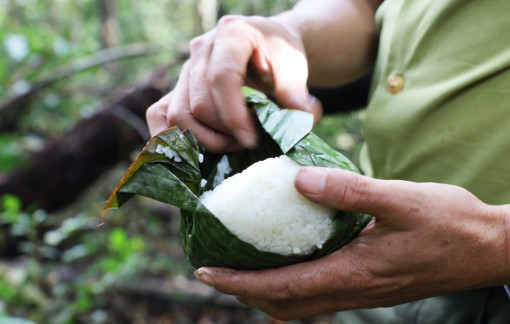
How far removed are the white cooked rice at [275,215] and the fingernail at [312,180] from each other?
0.09 m

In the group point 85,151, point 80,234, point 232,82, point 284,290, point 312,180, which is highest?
point 232,82

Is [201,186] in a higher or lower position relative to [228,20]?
lower

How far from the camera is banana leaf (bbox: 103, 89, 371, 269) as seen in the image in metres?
0.92

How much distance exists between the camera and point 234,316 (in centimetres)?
286

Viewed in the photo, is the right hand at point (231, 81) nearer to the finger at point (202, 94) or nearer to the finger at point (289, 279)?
the finger at point (202, 94)

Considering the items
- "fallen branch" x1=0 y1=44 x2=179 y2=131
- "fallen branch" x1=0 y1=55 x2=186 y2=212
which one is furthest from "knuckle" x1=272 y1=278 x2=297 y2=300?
"fallen branch" x1=0 y1=44 x2=179 y2=131

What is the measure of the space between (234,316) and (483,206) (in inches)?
90.2

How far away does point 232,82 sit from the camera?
3.42 feet

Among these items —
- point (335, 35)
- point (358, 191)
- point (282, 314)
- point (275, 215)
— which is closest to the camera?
point (358, 191)

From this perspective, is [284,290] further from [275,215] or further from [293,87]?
[293,87]

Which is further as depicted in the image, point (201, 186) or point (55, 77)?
point (55, 77)

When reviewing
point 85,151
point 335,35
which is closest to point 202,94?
point 335,35

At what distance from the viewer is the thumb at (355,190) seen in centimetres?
80

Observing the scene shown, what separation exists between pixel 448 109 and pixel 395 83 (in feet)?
0.66
